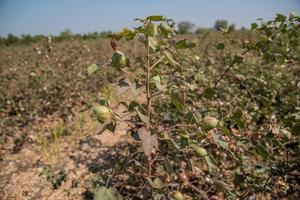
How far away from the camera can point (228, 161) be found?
2930mm

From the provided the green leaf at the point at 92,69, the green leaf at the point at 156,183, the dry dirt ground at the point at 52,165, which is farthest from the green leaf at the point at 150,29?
the dry dirt ground at the point at 52,165

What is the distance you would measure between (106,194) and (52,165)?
2.29 m

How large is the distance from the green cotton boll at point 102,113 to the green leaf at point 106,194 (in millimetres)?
319

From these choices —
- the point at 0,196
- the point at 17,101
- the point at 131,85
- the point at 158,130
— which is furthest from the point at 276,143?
the point at 17,101

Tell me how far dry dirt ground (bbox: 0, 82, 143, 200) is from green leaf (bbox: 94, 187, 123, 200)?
1388 mm

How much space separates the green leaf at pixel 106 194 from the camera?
48.9 inches

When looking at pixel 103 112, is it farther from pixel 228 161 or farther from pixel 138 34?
pixel 228 161

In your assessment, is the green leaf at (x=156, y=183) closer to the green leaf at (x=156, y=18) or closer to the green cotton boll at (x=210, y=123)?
the green cotton boll at (x=210, y=123)

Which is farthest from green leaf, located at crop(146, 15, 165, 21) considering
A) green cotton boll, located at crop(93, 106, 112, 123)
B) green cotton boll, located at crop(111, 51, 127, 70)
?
green cotton boll, located at crop(93, 106, 112, 123)

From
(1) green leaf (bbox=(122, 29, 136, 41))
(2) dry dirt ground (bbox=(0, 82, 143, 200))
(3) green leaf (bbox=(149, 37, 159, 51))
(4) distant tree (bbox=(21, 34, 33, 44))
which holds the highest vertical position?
(1) green leaf (bbox=(122, 29, 136, 41))

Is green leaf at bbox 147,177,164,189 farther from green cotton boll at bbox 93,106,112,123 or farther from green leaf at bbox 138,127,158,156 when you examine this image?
green cotton boll at bbox 93,106,112,123

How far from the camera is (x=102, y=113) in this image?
3.61 feet

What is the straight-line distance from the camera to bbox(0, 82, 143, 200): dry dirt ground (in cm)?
288

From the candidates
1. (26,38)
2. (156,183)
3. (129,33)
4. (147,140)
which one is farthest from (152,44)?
(26,38)
